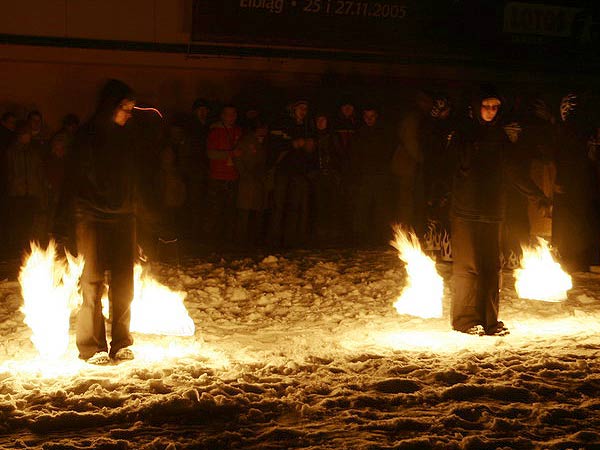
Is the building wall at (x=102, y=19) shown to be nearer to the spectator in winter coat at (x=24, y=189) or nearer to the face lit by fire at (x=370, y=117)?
the spectator in winter coat at (x=24, y=189)

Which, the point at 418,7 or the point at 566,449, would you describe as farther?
the point at 418,7

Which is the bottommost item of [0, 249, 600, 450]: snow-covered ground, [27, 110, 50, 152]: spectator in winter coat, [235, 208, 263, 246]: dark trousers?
[0, 249, 600, 450]: snow-covered ground

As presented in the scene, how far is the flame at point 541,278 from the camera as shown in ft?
33.0

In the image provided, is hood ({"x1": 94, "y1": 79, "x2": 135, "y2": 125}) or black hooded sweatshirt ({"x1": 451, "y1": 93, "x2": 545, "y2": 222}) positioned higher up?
hood ({"x1": 94, "y1": 79, "x2": 135, "y2": 125})

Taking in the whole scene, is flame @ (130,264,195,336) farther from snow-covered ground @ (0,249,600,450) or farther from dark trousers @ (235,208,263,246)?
dark trousers @ (235,208,263,246)

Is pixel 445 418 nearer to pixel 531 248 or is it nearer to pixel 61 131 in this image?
pixel 531 248

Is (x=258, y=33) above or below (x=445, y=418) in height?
above

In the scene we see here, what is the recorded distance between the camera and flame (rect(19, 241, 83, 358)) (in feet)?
24.9

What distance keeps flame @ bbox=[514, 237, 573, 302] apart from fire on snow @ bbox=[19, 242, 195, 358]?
374 centimetres

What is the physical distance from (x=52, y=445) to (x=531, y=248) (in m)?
6.84

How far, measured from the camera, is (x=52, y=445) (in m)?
5.41

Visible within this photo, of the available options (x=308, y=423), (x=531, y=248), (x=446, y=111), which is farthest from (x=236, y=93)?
(x=308, y=423)

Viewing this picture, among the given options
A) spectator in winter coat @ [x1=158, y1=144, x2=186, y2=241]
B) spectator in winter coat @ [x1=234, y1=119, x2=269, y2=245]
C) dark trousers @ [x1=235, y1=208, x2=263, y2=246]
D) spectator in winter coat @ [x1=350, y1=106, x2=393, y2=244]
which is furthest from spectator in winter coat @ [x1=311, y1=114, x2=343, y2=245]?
spectator in winter coat @ [x1=158, y1=144, x2=186, y2=241]

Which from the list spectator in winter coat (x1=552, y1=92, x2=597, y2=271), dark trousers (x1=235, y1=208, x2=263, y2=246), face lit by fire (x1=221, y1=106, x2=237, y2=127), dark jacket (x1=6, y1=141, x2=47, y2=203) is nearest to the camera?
spectator in winter coat (x1=552, y1=92, x2=597, y2=271)
